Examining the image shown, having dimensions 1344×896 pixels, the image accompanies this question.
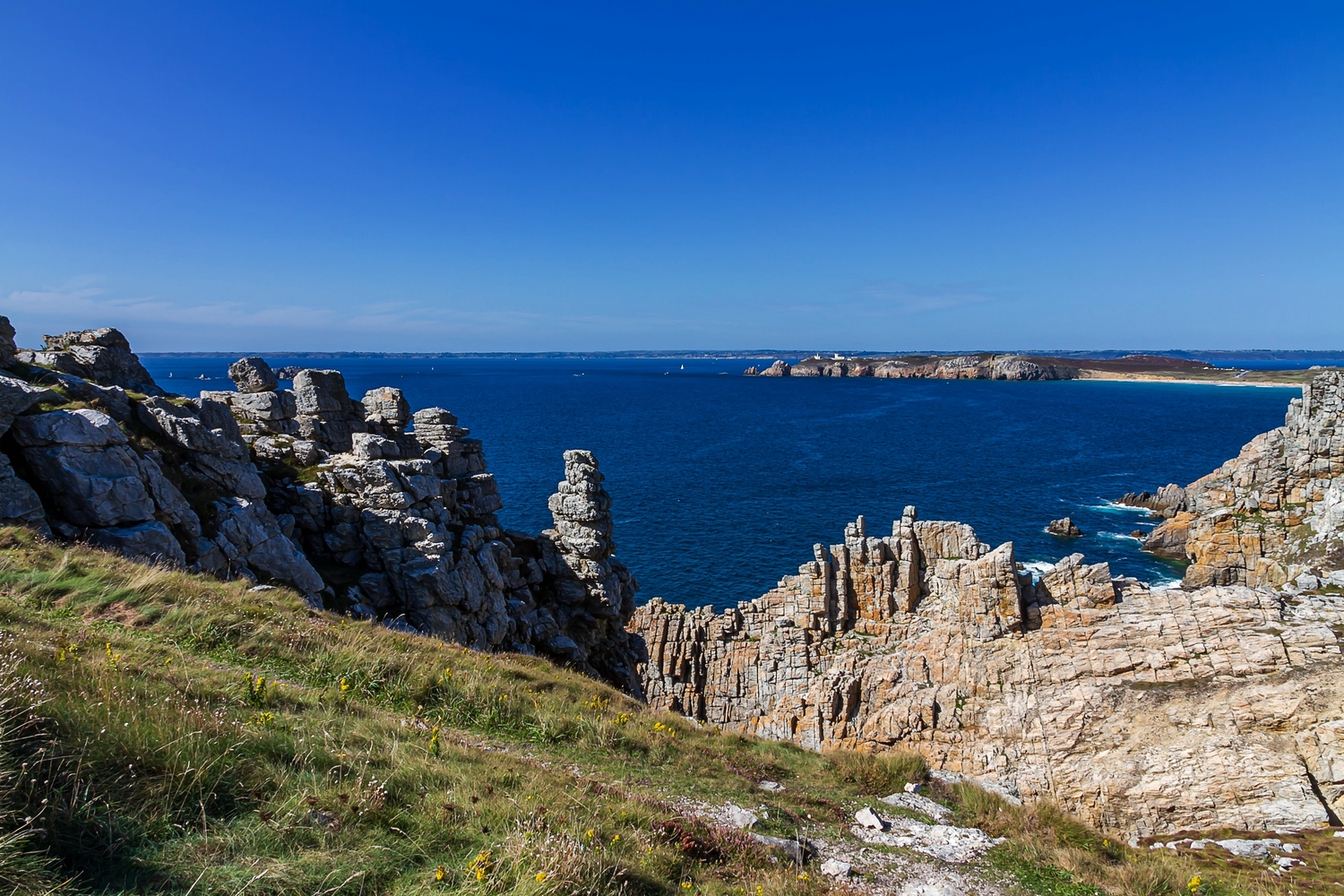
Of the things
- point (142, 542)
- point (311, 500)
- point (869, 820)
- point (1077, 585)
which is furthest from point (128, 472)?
point (1077, 585)

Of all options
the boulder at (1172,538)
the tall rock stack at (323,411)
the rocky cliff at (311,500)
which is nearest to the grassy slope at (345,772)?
the rocky cliff at (311,500)

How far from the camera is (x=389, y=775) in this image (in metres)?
9.52

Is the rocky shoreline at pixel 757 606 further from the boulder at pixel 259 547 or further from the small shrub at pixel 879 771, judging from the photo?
the small shrub at pixel 879 771

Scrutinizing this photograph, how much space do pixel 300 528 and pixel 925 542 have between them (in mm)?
29060

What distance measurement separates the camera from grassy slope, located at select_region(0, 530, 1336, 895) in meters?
6.95

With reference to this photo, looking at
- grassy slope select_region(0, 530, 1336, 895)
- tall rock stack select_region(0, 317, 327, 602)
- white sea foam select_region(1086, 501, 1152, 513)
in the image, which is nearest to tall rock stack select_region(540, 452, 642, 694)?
tall rock stack select_region(0, 317, 327, 602)

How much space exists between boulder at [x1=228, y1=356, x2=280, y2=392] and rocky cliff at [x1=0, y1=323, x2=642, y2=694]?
92 millimetres

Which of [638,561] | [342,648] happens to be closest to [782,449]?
[638,561]

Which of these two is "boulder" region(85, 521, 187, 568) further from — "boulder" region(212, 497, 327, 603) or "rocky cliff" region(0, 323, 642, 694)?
"boulder" region(212, 497, 327, 603)

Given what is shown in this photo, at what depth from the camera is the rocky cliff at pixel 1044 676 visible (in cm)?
2312

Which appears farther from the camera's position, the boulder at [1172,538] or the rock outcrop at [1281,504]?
the boulder at [1172,538]

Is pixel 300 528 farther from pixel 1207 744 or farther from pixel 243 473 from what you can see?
pixel 1207 744

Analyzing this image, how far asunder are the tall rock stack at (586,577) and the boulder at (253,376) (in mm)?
15567

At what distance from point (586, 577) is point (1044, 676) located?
2220 cm
